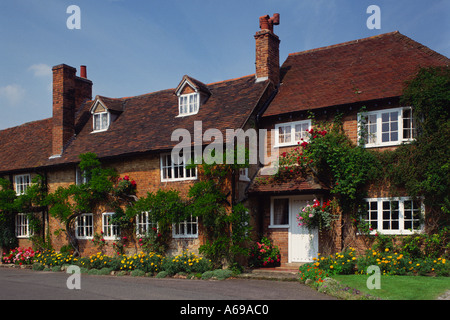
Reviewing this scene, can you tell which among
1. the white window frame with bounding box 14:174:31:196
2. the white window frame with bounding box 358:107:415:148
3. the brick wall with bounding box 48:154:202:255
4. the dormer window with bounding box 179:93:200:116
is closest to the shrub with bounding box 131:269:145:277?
the brick wall with bounding box 48:154:202:255

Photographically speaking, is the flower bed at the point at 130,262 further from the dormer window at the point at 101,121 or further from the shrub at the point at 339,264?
the dormer window at the point at 101,121

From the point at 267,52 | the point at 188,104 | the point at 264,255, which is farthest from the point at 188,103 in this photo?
the point at 264,255

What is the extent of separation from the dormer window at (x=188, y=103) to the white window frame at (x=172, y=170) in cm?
266

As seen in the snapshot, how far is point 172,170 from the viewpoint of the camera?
17.8m

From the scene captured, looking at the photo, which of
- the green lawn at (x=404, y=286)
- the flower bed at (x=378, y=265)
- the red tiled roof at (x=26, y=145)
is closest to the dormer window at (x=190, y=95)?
the red tiled roof at (x=26, y=145)

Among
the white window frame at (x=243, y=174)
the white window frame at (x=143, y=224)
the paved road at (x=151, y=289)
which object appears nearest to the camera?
the paved road at (x=151, y=289)

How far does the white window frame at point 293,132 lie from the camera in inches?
659

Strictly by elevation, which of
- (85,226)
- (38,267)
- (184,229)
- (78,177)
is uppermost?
(78,177)

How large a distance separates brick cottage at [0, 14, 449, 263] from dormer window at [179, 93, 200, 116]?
44mm

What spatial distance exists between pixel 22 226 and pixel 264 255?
13.3m

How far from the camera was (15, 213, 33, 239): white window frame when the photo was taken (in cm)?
2247

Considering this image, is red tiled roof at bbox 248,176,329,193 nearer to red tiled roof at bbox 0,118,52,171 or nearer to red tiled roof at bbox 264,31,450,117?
red tiled roof at bbox 264,31,450,117

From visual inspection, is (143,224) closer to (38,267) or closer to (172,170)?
(172,170)

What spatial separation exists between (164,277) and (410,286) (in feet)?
27.1
